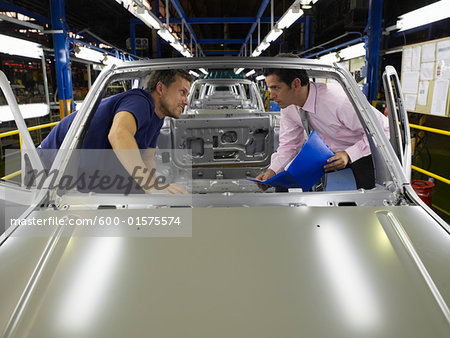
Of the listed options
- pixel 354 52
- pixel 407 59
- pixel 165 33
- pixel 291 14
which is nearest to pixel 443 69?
pixel 407 59

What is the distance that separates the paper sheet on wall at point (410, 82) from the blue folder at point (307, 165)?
171 inches

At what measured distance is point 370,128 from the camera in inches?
60.8

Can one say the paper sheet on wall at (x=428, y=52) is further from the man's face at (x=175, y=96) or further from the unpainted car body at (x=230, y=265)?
the man's face at (x=175, y=96)

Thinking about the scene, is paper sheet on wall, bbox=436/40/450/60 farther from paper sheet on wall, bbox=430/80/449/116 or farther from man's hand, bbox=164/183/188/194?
man's hand, bbox=164/183/188/194

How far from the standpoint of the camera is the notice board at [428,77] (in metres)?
4.44

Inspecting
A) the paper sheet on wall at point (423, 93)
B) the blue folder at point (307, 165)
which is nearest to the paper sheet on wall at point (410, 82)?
the paper sheet on wall at point (423, 93)

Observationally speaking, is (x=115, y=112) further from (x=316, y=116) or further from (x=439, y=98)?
(x=439, y=98)

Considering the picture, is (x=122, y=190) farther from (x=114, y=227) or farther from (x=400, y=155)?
(x=400, y=155)

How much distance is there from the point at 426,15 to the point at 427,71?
0.95 meters

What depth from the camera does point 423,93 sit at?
4.92m

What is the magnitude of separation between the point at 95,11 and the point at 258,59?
13898mm

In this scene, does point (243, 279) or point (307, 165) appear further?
point (307, 165)

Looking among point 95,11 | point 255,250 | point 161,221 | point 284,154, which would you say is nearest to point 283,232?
point 255,250

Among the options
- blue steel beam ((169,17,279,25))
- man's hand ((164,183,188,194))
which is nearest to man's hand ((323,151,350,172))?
man's hand ((164,183,188,194))
